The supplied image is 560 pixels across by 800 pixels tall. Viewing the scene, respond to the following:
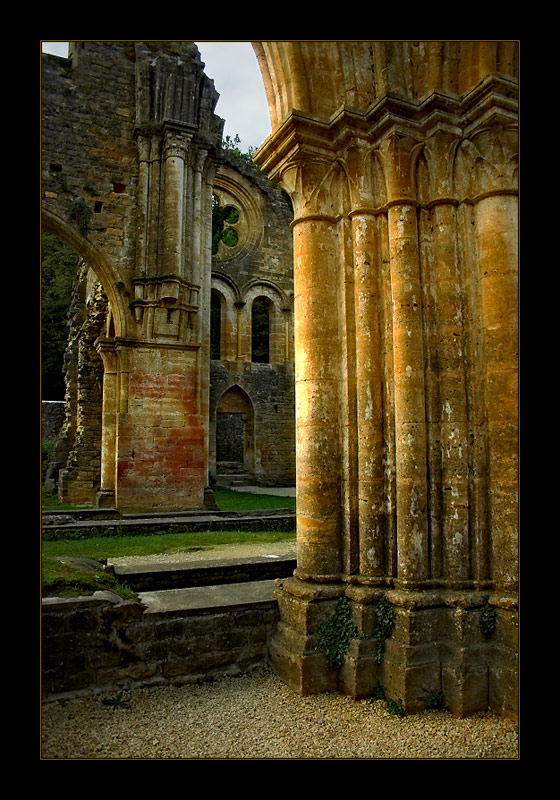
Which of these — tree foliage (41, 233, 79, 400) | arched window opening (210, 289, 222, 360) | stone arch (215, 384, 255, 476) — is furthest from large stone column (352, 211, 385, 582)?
tree foliage (41, 233, 79, 400)

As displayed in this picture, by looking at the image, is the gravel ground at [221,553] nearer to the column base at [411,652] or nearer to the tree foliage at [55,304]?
the column base at [411,652]

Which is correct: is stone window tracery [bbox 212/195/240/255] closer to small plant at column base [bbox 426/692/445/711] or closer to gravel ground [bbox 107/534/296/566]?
gravel ground [bbox 107/534/296/566]

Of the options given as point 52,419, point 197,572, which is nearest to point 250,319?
point 52,419

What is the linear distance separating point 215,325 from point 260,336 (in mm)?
2062

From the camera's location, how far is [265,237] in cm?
2359

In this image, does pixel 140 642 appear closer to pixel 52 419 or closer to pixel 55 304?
pixel 52 419

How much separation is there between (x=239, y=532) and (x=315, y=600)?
626 centimetres

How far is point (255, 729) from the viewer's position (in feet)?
10.1

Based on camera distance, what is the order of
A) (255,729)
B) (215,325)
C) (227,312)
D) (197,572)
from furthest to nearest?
1. (215,325)
2. (227,312)
3. (197,572)
4. (255,729)

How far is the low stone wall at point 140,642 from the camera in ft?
11.0

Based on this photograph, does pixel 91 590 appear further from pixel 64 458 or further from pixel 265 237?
pixel 265 237

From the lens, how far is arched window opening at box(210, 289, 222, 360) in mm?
22906

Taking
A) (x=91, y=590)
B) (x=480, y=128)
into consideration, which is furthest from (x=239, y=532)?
(x=480, y=128)

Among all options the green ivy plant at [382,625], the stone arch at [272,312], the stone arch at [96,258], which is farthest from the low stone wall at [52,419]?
the green ivy plant at [382,625]
